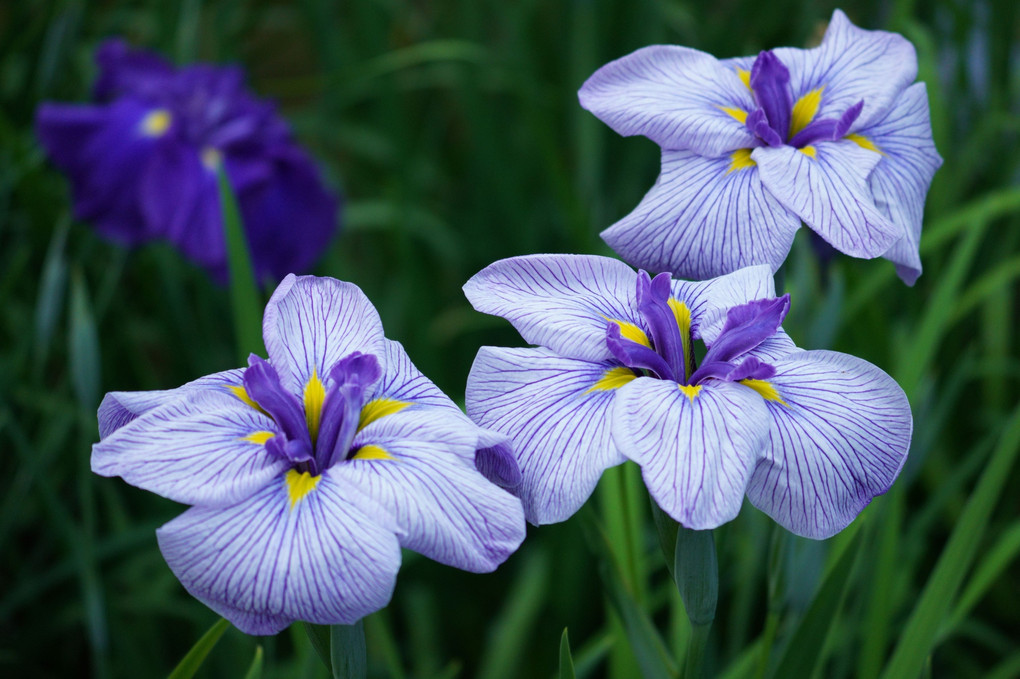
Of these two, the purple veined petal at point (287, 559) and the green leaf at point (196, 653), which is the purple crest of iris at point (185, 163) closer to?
the green leaf at point (196, 653)

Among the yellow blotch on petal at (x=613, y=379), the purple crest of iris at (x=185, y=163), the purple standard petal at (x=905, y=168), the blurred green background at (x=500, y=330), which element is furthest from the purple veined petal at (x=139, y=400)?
the purple crest of iris at (x=185, y=163)

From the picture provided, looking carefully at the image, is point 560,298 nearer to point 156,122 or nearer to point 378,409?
point 378,409

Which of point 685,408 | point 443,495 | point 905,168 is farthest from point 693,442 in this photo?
point 905,168

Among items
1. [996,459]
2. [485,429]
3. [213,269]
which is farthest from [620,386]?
[213,269]

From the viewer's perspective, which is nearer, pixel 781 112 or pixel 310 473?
pixel 310 473

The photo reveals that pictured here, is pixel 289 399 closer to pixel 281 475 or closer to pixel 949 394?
pixel 281 475

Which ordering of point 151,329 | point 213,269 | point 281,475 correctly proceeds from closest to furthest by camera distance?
1. point 281,475
2. point 213,269
3. point 151,329
